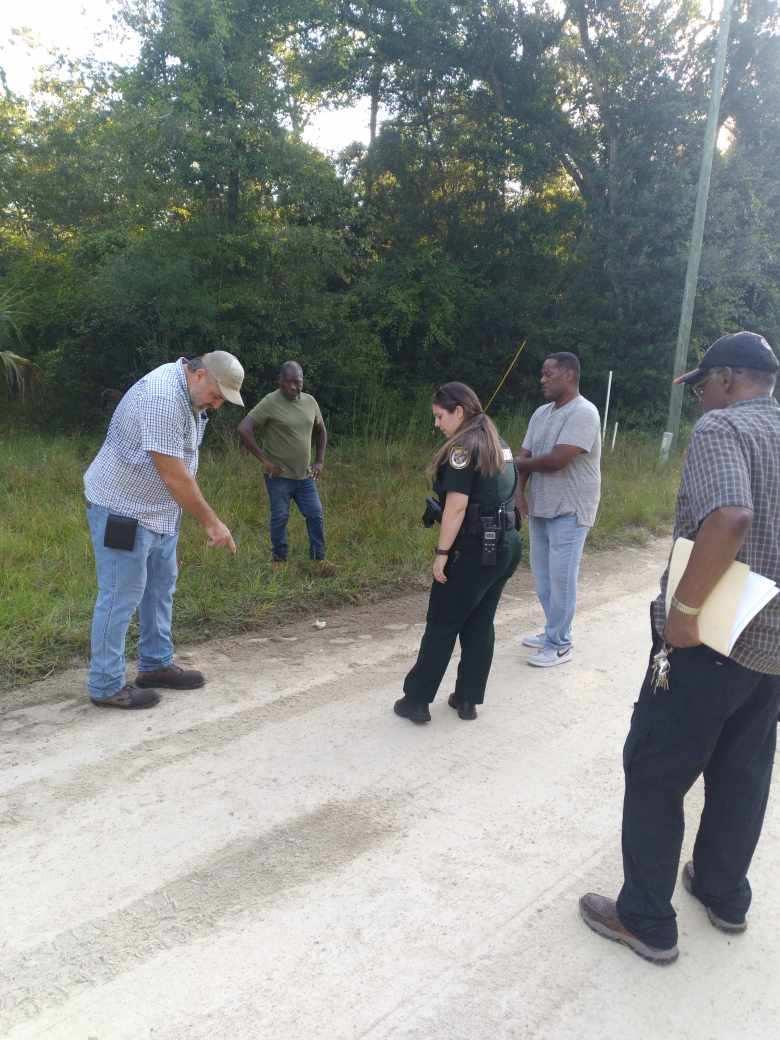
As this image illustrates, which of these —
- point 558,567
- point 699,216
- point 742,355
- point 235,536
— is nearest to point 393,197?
point 699,216

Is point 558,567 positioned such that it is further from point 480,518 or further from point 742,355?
point 742,355

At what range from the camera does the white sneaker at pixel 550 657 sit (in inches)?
211

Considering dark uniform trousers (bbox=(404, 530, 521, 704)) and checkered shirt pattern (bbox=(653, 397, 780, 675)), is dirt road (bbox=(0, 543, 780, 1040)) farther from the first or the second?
checkered shirt pattern (bbox=(653, 397, 780, 675))

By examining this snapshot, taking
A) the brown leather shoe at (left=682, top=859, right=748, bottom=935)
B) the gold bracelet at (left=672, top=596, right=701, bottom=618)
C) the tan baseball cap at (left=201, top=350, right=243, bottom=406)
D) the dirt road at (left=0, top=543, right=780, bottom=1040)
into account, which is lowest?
the dirt road at (left=0, top=543, right=780, bottom=1040)

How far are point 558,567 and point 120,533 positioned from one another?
106 inches

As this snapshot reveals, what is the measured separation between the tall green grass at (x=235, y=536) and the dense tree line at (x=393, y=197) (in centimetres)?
214

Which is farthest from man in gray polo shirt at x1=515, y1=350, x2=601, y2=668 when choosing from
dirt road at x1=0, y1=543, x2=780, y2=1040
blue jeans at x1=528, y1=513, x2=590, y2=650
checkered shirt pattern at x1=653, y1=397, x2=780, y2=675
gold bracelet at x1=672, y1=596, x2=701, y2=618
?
gold bracelet at x1=672, y1=596, x2=701, y2=618

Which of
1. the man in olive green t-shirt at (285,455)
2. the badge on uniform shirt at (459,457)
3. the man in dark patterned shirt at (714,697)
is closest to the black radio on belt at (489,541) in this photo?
the badge on uniform shirt at (459,457)

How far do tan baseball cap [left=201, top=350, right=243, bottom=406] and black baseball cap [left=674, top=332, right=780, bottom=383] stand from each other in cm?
238

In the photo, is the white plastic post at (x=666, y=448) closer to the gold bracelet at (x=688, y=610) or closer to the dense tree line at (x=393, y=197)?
the dense tree line at (x=393, y=197)

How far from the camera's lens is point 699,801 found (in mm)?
3793

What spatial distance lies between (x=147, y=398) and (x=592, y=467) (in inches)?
108

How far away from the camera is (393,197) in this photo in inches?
634

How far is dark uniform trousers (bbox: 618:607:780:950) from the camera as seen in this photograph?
2.59m
